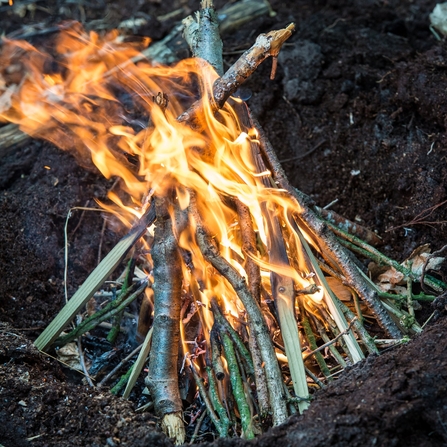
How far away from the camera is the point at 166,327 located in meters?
2.97

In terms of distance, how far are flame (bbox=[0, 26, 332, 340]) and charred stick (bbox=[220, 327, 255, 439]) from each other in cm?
18

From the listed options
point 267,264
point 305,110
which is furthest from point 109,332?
point 305,110

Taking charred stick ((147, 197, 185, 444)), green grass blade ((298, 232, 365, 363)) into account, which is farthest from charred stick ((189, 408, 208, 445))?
green grass blade ((298, 232, 365, 363))

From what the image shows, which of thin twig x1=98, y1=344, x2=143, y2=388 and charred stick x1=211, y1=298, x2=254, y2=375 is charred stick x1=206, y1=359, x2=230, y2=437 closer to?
charred stick x1=211, y1=298, x2=254, y2=375

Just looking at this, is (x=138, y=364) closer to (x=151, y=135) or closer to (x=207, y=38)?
(x=151, y=135)

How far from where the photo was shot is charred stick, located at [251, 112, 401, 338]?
299cm

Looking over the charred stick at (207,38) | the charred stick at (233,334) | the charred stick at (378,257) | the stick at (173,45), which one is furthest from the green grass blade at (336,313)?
the stick at (173,45)

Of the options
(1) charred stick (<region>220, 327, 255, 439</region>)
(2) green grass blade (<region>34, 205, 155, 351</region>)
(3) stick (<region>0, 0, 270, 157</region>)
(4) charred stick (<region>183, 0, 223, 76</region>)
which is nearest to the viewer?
(1) charred stick (<region>220, 327, 255, 439</region>)

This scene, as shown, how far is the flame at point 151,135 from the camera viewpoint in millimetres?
3127

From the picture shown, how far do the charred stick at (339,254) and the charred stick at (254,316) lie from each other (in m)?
0.52

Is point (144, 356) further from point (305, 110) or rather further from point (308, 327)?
point (305, 110)

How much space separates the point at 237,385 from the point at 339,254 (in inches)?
32.6

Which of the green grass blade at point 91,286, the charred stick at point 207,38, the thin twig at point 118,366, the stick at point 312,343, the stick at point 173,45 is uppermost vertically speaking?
the stick at point 173,45

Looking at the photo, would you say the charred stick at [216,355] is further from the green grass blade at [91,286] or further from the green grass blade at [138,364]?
the green grass blade at [91,286]
